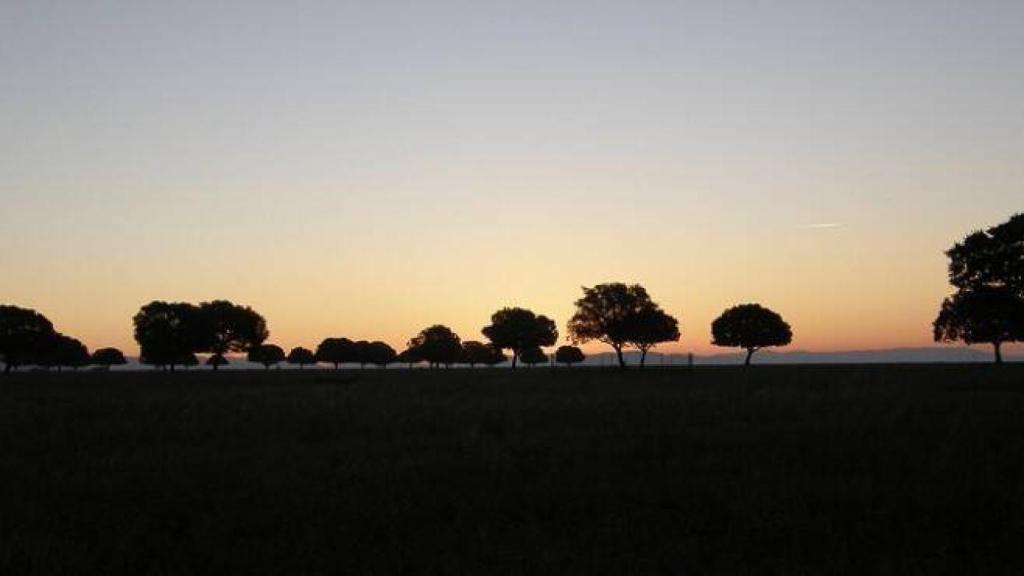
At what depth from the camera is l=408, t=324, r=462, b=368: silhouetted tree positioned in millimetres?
170375

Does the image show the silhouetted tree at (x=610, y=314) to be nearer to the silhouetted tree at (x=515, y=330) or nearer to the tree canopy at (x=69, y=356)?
the silhouetted tree at (x=515, y=330)

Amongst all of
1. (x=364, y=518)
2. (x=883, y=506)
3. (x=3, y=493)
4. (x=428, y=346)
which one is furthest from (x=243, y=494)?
(x=428, y=346)

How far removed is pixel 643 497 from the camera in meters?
11.0

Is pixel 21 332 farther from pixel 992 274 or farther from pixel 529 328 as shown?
pixel 992 274

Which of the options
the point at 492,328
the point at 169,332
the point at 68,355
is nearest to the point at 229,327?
the point at 169,332

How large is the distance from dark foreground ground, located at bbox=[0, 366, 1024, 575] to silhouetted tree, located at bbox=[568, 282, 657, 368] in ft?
→ 277

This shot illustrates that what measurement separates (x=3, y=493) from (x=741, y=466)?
38.3 ft

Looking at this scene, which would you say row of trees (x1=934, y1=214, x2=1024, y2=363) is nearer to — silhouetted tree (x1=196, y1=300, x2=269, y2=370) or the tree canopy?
silhouetted tree (x1=196, y1=300, x2=269, y2=370)

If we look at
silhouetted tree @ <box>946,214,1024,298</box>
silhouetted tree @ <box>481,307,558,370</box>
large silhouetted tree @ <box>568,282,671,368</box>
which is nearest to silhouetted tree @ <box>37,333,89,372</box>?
silhouetted tree @ <box>481,307,558,370</box>

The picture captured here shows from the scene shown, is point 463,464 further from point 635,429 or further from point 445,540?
point 635,429

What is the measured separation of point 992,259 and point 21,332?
10259 cm

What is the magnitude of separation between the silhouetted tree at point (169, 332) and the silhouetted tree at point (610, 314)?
4926cm

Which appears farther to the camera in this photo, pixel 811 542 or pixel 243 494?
pixel 243 494

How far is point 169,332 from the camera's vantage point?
328 feet
